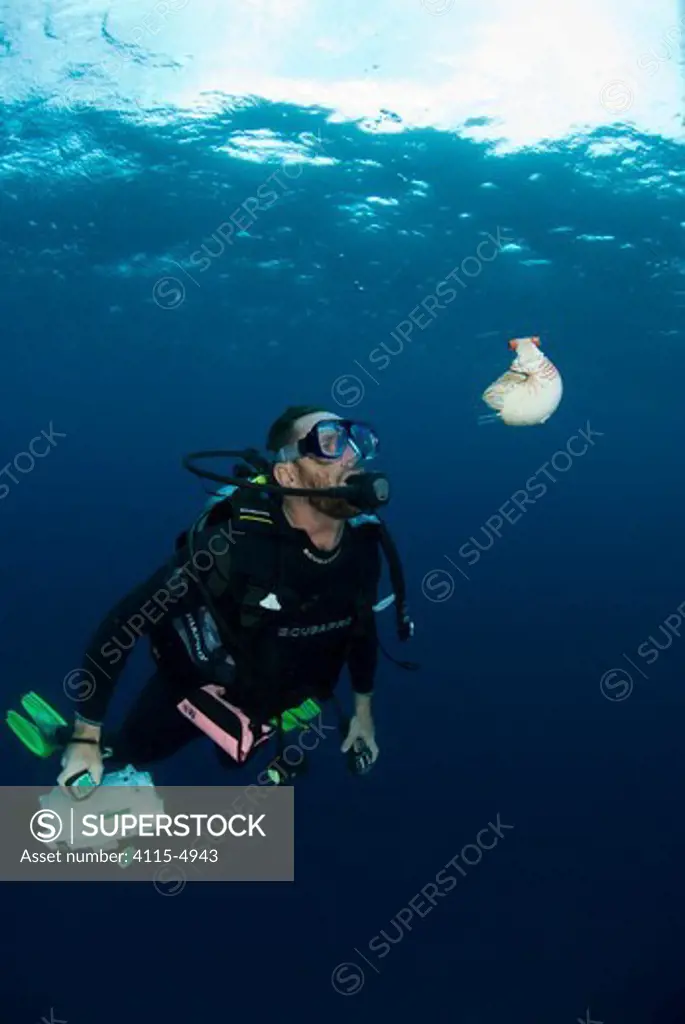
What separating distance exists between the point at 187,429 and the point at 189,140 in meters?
18.3

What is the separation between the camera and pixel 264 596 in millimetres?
4254

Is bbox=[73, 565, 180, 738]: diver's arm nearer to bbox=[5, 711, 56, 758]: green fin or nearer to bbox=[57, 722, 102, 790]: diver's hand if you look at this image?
bbox=[57, 722, 102, 790]: diver's hand

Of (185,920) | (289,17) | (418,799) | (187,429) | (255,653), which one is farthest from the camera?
(187,429)

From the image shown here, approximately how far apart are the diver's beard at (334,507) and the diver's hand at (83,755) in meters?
1.73

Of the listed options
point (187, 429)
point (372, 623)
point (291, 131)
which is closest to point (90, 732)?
point (372, 623)

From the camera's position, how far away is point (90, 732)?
4141 millimetres

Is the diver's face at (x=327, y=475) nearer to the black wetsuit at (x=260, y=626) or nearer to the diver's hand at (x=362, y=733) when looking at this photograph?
the black wetsuit at (x=260, y=626)

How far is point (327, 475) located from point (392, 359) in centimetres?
2137

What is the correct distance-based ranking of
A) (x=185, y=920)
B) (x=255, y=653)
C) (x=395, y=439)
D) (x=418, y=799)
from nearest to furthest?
(x=255, y=653) < (x=185, y=920) < (x=418, y=799) < (x=395, y=439)

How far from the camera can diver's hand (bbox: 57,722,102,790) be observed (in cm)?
407

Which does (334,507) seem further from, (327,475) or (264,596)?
(264,596)

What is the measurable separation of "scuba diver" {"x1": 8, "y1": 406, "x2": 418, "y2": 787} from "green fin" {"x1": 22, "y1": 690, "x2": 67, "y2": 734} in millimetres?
38

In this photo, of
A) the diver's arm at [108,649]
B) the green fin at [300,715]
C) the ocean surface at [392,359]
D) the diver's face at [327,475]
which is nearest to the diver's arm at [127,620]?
the diver's arm at [108,649]

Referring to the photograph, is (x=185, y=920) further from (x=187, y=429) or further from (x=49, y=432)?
(x=49, y=432)
